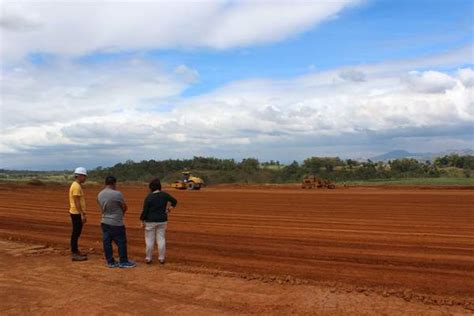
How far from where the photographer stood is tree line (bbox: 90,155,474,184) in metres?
68.1

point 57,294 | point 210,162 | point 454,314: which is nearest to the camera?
point 454,314

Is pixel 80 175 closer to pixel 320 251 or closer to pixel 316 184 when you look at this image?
pixel 320 251

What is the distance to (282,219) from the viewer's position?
1967cm

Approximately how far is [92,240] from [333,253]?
21.5 feet

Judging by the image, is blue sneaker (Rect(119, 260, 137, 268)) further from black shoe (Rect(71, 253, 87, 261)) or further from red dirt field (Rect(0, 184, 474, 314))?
black shoe (Rect(71, 253, 87, 261))

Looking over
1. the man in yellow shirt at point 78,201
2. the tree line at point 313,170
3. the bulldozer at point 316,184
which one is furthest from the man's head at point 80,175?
the tree line at point 313,170

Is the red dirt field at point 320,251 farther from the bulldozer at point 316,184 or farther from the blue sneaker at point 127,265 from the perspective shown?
the bulldozer at point 316,184

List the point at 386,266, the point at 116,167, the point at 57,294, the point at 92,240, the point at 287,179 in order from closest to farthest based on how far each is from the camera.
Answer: the point at 57,294, the point at 386,266, the point at 92,240, the point at 287,179, the point at 116,167

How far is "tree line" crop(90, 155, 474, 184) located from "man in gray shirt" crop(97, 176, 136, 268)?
5756 centimetres

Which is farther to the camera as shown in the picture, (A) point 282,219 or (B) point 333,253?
(A) point 282,219

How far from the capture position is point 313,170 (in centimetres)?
7606

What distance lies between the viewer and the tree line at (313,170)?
68.1m

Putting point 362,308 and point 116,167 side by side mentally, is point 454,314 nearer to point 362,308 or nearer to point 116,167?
point 362,308

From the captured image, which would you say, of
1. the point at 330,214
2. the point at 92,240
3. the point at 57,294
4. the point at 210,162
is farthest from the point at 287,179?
the point at 57,294
